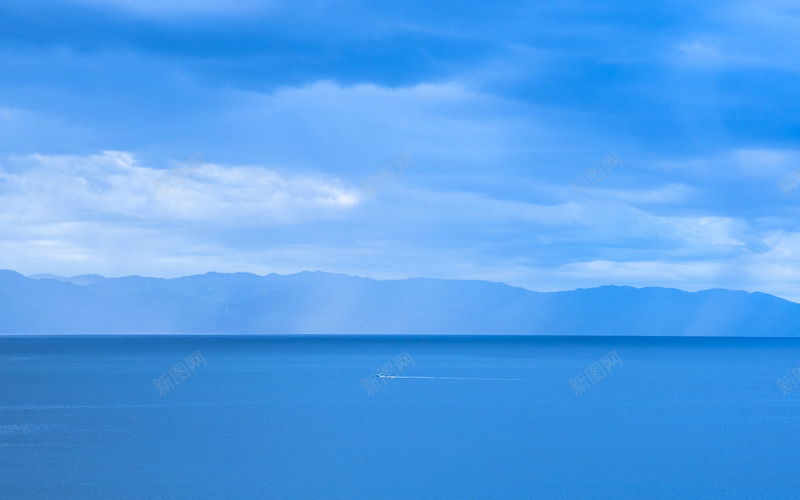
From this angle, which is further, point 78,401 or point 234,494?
point 78,401

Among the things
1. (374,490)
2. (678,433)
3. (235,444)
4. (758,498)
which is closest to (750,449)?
(678,433)

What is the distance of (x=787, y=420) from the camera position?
52656 millimetres

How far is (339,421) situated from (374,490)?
19.6 metres

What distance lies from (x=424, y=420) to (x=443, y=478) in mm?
17961

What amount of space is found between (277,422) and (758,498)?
2826 cm

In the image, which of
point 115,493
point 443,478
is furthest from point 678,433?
point 115,493

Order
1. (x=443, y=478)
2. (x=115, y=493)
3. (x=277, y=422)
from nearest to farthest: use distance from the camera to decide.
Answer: (x=115, y=493) < (x=443, y=478) < (x=277, y=422)

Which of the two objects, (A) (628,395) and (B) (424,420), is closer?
(B) (424,420)

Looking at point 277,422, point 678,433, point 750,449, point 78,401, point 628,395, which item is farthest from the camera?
point 628,395

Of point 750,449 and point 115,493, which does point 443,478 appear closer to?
point 115,493

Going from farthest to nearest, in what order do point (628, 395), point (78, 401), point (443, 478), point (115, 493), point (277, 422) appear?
point (628, 395) → point (78, 401) → point (277, 422) → point (443, 478) → point (115, 493)

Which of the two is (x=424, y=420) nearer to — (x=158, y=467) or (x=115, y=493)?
(x=158, y=467)

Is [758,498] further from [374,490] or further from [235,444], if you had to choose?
[235,444]

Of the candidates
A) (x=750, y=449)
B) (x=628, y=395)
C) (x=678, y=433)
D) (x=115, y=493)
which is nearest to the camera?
(x=115, y=493)
